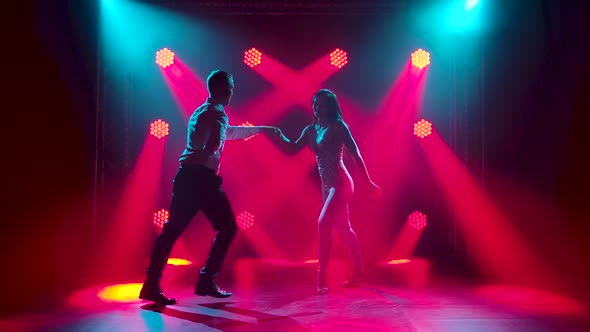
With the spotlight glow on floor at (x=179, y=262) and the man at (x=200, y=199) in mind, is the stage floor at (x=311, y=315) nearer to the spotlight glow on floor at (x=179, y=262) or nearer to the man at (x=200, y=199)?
the man at (x=200, y=199)

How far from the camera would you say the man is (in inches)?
127

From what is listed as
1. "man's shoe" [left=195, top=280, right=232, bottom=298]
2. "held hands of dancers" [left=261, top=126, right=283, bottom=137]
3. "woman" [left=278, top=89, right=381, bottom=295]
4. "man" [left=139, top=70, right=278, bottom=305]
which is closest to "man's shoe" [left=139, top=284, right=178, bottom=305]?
"man" [left=139, top=70, right=278, bottom=305]

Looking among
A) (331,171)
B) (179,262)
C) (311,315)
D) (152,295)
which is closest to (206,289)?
(152,295)

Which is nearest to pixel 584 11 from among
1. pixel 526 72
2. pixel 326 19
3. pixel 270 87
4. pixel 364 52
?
pixel 526 72

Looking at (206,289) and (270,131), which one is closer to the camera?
(206,289)

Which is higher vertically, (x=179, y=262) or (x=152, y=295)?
(x=179, y=262)

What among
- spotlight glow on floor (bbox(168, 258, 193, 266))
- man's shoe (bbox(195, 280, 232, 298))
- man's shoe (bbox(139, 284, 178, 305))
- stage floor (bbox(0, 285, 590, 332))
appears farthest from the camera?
spotlight glow on floor (bbox(168, 258, 193, 266))

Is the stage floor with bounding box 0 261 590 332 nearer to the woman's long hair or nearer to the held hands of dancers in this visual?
the held hands of dancers

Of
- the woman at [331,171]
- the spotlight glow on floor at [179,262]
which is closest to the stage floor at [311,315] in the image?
the woman at [331,171]

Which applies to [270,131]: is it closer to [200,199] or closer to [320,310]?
[200,199]

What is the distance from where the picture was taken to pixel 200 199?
328 centimetres

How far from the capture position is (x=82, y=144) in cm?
460

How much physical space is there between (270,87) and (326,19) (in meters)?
1.18

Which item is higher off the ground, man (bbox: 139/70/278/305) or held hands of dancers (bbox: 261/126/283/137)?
held hands of dancers (bbox: 261/126/283/137)
